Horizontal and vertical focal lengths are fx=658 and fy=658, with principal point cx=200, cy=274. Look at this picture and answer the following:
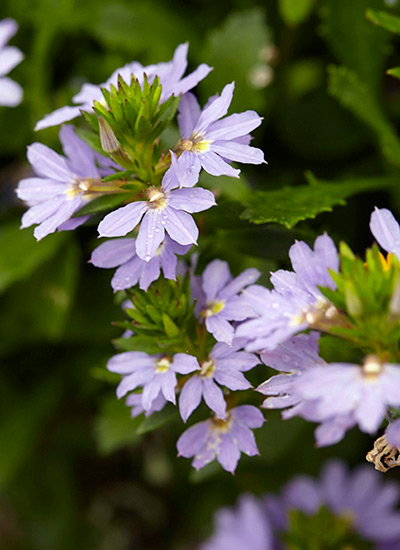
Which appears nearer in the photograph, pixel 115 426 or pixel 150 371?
pixel 150 371

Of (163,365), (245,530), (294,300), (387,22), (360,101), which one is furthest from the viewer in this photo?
(245,530)

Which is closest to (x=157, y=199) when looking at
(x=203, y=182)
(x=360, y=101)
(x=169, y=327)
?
(x=169, y=327)

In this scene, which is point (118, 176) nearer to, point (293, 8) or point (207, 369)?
point (207, 369)

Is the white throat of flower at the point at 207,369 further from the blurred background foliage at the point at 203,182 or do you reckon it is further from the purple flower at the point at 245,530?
the purple flower at the point at 245,530

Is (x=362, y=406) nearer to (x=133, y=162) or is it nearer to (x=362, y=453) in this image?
(x=133, y=162)

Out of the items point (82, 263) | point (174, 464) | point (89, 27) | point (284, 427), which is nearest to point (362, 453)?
point (284, 427)

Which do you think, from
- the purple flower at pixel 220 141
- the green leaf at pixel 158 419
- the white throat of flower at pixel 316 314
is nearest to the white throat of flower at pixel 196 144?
the purple flower at pixel 220 141
